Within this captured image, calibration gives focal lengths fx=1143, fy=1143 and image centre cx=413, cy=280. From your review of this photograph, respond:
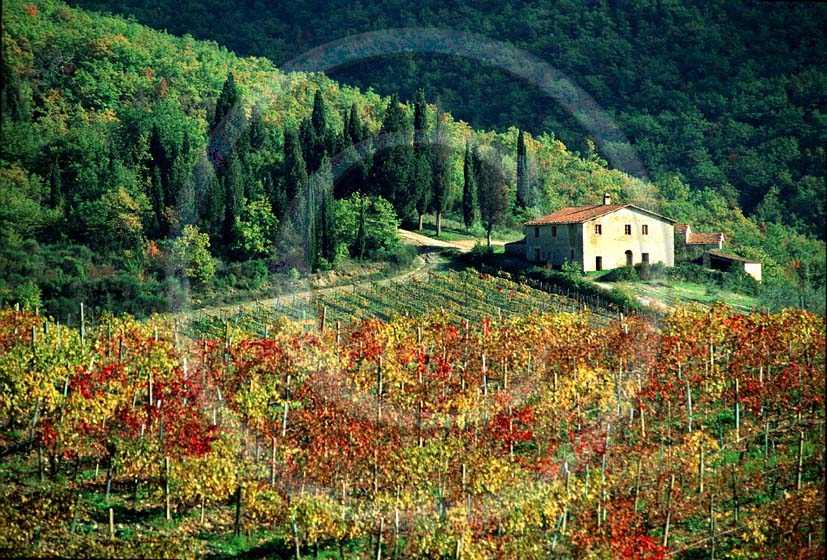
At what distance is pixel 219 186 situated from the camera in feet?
141

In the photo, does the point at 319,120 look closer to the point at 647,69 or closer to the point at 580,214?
the point at 580,214

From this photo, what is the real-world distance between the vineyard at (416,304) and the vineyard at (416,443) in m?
6.25

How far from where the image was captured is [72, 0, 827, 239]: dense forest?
208 ft

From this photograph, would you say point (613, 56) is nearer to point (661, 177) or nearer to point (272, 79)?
point (661, 177)

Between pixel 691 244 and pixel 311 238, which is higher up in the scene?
pixel 311 238

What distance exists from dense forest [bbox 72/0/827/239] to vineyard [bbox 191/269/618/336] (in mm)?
20533

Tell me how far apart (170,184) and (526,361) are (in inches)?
921

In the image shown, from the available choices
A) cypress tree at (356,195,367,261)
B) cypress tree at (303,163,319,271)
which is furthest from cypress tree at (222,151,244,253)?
cypress tree at (356,195,367,261)

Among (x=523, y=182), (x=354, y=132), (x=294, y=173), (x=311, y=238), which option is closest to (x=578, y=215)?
(x=311, y=238)

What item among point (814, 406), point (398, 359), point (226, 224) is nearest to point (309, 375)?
point (398, 359)

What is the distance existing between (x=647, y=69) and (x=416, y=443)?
63679mm

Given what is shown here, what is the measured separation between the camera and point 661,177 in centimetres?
6419

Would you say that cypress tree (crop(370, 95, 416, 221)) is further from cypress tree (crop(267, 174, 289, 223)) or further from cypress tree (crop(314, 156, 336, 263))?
cypress tree (crop(314, 156, 336, 263))

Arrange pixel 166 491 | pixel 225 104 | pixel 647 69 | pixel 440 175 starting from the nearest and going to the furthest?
pixel 166 491
pixel 440 175
pixel 225 104
pixel 647 69
